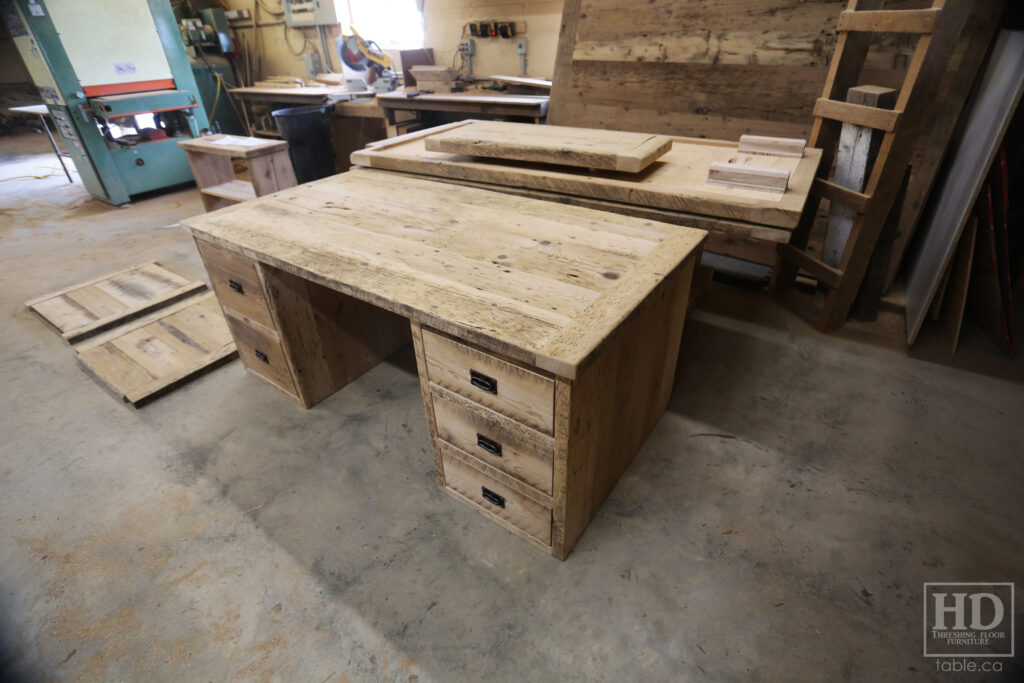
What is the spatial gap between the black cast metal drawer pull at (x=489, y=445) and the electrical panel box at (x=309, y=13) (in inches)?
211

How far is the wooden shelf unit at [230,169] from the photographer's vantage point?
126 inches

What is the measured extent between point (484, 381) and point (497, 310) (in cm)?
20

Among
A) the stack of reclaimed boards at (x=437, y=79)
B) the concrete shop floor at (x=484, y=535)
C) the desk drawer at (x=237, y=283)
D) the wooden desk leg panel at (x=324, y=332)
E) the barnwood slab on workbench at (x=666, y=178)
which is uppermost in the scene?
the stack of reclaimed boards at (x=437, y=79)

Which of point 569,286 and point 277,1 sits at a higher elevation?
point 277,1

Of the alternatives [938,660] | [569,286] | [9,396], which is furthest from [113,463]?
[938,660]

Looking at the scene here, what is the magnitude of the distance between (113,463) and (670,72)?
326 centimetres

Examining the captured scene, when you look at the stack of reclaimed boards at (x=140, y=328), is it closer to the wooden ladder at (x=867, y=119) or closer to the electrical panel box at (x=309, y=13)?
the wooden ladder at (x=867, y=119)

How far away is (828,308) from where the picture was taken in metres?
2.44

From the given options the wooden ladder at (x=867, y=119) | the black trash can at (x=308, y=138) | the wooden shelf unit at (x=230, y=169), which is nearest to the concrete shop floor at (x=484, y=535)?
the wooden ladder at (x=867, y=119)

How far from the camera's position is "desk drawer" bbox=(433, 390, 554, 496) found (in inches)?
51.4

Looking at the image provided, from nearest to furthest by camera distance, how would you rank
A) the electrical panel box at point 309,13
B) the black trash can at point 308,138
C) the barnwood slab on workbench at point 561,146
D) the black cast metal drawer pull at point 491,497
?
the black cast metal drawer pull at point 491,497 < the barnwood slab on workbench at point 561,146 < the black trash can at point 308,138 < the electrical panel box at point 309,13

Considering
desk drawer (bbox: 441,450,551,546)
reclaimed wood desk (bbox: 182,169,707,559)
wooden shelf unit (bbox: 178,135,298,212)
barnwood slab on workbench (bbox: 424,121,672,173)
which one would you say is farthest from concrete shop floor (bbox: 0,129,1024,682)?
wooden shelf unit (bbox: 178,135,298,212)

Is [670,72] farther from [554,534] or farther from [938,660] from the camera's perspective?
[938,660]

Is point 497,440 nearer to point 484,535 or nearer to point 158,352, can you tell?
point 484,535
